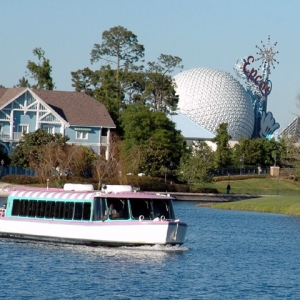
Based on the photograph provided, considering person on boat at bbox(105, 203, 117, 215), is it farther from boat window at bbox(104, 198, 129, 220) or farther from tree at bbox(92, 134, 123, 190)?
tree at bbox(92, 134, 123, 190)

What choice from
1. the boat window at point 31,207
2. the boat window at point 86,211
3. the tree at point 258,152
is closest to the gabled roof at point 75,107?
the tree at point 258,152

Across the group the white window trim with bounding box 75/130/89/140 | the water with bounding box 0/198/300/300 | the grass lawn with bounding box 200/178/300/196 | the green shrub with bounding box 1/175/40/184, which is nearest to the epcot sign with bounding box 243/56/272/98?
the grass lawn with bounding box 200/178/300/196

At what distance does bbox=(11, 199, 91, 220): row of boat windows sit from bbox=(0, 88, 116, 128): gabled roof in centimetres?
6533

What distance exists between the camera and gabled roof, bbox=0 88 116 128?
373 feet

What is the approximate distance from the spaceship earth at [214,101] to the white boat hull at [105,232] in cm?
11862

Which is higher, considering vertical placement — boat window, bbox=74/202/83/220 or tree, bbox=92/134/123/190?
tree, bbox=92/134/123/190

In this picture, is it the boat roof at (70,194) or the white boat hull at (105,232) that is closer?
the white boat hull at (105,232)

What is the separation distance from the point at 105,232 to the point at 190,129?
115 m

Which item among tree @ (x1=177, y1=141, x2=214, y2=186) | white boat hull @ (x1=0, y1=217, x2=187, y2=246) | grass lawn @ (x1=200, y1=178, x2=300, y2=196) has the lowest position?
white boat hull @ (x1=0, y1=217, x2=187, y2=246)

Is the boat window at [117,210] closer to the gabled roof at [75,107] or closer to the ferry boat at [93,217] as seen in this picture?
the ferry boat at [93,217]

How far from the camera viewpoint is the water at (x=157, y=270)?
3144 cm

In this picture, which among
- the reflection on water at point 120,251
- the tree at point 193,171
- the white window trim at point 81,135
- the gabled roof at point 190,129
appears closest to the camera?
the reflection on water at point 120,251

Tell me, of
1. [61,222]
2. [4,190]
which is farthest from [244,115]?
[61,222]

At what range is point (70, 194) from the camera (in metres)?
44.7
